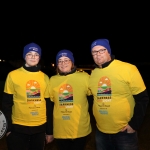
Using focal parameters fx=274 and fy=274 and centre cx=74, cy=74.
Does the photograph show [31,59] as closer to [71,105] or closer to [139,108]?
[71,105]

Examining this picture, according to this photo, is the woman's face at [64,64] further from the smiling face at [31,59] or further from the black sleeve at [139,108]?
the black sleeve at [139,108]

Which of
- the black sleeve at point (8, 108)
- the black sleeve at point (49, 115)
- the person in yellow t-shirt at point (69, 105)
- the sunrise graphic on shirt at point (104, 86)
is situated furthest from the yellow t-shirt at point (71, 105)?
the black sleeve at point (8, 108)

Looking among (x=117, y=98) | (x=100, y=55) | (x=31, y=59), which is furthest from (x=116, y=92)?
(x=31, y=59)

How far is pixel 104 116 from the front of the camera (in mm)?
3367

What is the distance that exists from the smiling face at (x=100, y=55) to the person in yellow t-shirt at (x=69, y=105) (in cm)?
40

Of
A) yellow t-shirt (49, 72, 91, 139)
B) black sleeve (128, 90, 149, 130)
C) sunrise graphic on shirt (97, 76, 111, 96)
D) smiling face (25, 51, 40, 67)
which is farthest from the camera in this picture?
smiling face (25, 51, 40, 67)

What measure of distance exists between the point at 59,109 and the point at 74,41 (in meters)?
70.8

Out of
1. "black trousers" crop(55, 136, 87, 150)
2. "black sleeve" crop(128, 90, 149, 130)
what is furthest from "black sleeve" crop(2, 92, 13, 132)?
"black sleeve" crop(128, 90, 149, 130)

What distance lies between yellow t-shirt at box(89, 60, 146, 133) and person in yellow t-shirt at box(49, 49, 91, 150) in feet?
1.06

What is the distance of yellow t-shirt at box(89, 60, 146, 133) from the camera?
319cm

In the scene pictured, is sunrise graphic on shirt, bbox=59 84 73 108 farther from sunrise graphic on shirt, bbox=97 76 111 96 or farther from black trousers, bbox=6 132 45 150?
black trousers, bbox=6 132 45 150

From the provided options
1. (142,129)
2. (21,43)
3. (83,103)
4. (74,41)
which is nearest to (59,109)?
(83,103)

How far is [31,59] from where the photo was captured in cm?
379

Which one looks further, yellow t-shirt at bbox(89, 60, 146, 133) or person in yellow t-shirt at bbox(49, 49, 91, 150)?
person in yellow t-shirt at bbox(49, 49, 91, 150)
